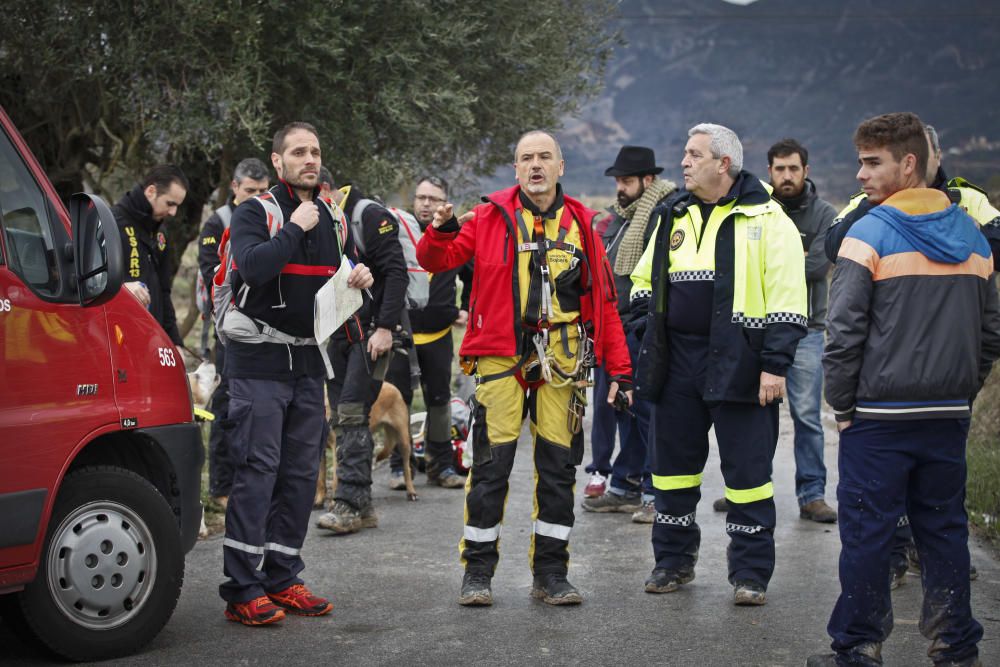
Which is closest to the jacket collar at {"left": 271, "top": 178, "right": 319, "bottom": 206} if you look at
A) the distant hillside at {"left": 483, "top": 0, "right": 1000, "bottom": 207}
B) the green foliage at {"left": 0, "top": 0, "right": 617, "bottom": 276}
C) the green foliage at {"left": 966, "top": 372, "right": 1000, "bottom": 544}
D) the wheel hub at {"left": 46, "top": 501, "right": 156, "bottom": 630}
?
the wheel hub at {"left": 46, "top": 501, "right": 156, "bottom": 630}

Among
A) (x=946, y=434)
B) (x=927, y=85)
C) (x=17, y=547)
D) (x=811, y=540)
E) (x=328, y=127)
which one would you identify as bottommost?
(x=811, y=540)

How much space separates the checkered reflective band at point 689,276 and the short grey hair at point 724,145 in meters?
0.53

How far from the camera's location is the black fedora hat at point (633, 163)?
874 cm

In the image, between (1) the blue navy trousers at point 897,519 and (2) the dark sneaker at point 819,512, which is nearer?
(1) the blue navy trousers at point 897,519

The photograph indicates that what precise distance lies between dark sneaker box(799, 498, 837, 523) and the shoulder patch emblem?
2692mm

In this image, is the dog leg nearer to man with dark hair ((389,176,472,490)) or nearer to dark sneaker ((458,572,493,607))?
man with dark hair ((389,176,472,490))

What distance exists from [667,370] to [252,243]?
2.19 meters

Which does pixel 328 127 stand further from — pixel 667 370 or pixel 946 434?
pixel 946 434

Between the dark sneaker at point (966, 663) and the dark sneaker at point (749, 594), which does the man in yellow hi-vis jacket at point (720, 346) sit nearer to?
the dark sneaker at point (749, 594)

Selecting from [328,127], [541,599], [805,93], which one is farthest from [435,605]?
[805,93]

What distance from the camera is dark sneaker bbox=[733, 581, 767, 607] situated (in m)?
6.00

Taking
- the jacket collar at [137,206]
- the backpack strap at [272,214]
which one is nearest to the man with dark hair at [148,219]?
the jacket collar at [137,206]

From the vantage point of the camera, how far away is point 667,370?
6309 millimetres

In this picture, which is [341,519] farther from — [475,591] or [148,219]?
[148,219]
